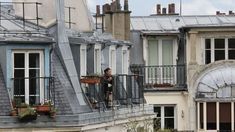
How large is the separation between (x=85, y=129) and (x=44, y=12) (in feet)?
19.6

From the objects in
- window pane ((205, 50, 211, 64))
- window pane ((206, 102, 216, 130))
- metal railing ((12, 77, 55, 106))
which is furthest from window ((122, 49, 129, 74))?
window pane ((206, 102, 216, 130))

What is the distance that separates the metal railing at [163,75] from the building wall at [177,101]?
77 cm

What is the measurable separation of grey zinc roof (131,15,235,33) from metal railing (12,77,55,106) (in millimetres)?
25467

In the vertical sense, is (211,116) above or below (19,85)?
below

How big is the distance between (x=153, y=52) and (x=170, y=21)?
4.91 m

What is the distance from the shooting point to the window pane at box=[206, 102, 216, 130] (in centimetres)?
6075

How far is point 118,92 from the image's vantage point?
4325cm

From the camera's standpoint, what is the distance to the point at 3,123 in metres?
36.3

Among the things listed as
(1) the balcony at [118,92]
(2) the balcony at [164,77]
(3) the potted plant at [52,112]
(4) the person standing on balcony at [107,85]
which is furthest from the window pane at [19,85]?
(2) the balcony at [164,77]

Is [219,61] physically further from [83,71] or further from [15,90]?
[15,90]

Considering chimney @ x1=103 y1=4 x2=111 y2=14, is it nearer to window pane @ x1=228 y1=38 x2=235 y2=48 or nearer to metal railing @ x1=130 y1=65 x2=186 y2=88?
metal railing @ x1=130 y1=65 x2=186 y2=88

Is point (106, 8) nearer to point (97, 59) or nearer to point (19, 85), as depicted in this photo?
point (97, 59)

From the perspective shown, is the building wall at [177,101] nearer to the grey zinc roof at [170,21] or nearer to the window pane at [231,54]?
the window pane at [231,54]

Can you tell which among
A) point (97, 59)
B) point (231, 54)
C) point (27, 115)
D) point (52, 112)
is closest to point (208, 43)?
point (231, 54)
